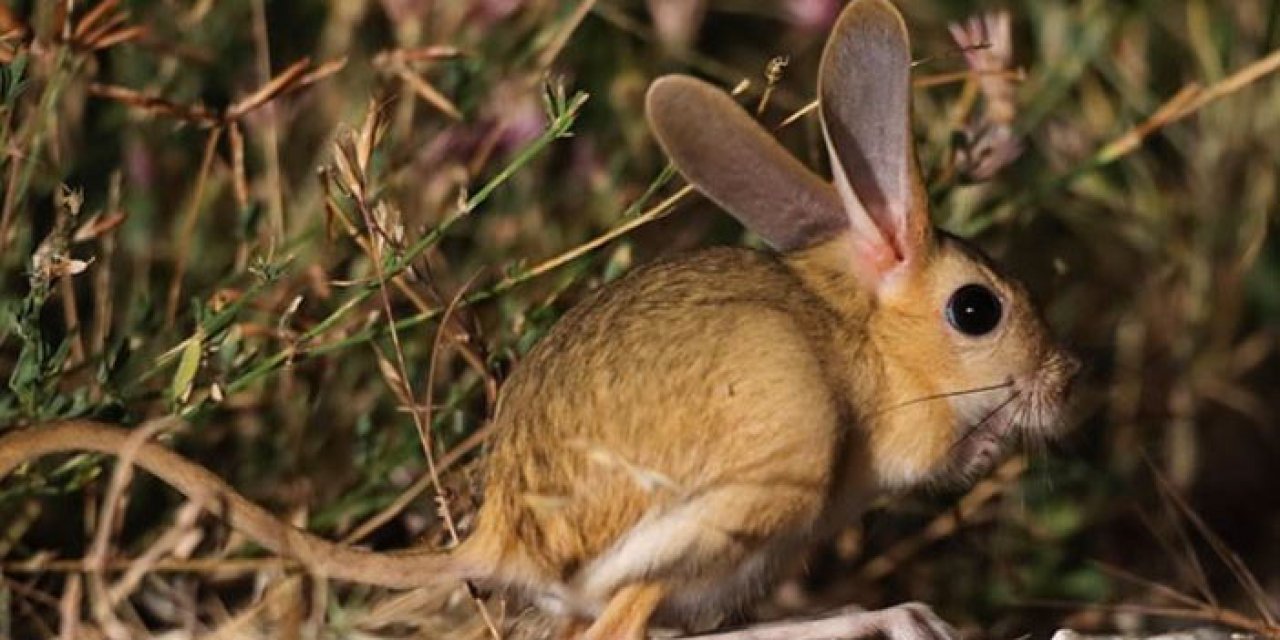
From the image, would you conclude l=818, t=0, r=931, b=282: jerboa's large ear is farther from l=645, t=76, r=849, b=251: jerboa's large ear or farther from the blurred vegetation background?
the blurred vegetation background

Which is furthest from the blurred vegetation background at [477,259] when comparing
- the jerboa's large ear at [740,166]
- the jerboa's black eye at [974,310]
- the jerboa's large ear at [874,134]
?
the jerboa's black eye at [974,310]

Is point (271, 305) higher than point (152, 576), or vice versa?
point (271, 305)

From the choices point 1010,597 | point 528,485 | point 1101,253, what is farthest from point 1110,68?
point 528,485

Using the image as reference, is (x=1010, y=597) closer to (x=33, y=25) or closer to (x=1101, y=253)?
(x=1101, y=253)

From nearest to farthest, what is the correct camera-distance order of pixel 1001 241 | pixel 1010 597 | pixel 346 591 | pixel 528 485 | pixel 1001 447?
pixel 528 485 → pixel 1001 447 → pixel 346 591 → pixel 1010 597 → pixel 1001 241

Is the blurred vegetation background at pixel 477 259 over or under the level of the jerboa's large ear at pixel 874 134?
under

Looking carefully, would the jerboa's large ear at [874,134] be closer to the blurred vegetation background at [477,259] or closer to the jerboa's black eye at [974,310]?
the jerboa's black eye at [974,310]
